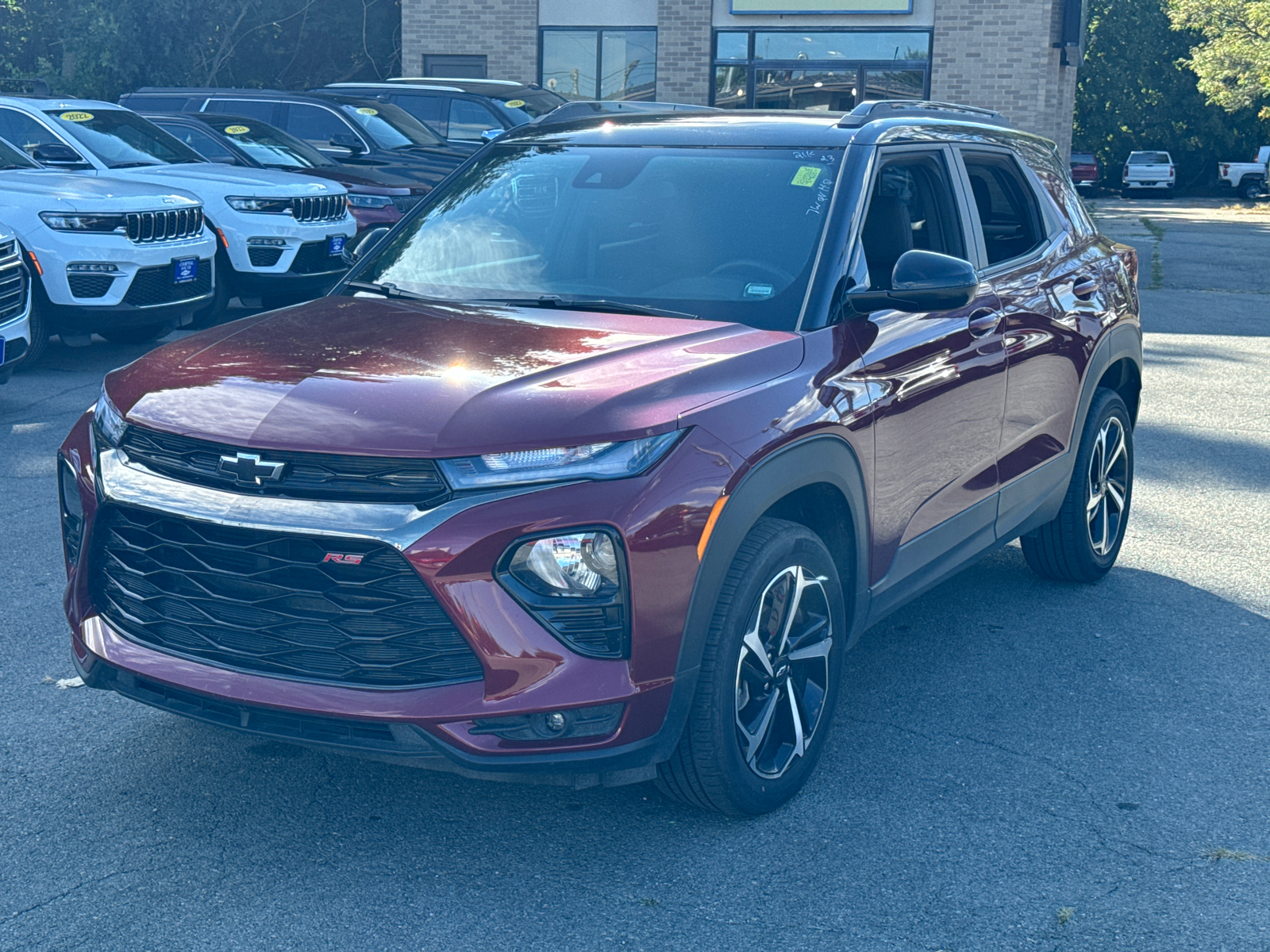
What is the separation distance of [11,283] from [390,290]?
4.79 meters

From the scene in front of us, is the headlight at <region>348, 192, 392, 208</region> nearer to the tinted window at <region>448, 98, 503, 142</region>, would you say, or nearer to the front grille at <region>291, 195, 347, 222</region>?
the front grille at <region>291, 195, 347, 222</region>

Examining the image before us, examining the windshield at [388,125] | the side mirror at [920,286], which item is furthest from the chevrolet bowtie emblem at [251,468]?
the windshield at [388,125]

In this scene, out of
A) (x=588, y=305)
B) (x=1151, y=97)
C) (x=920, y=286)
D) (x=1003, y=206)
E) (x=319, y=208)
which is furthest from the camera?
(x=1151, y=97)

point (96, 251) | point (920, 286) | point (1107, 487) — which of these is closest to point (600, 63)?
point (96, 251)

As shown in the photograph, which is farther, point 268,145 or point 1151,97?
point 1151,97

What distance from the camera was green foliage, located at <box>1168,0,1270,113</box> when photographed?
133 feet

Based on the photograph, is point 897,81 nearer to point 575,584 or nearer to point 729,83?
point 729,83

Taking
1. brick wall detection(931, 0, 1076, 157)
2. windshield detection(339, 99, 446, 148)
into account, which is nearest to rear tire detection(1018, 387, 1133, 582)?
windshield detection(339, 99, 446, 148)

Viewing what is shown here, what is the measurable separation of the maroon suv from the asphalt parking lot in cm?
28

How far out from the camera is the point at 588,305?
3967 mm

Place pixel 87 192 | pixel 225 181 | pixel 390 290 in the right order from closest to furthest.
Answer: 1. pixel 390 290
2. pixel 87 192
3. pixel 225 181

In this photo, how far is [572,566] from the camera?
2963mm

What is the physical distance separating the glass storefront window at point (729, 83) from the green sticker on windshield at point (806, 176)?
22537mm

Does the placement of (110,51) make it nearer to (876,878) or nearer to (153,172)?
(153,172)
